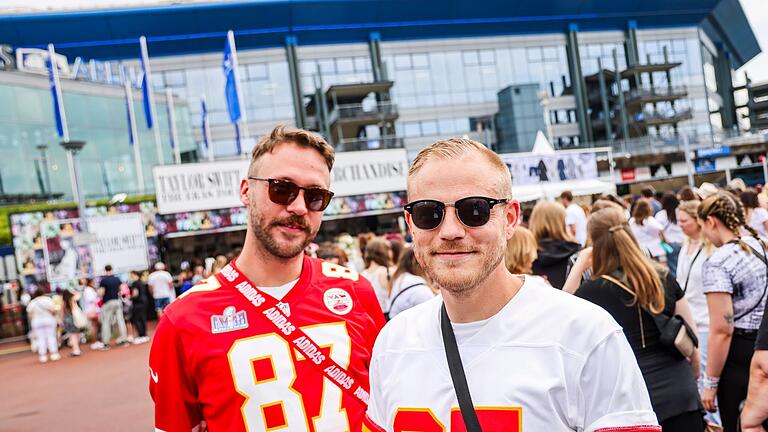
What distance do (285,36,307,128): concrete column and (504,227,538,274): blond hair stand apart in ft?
121

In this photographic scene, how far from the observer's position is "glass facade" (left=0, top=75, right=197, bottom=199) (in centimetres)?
2878

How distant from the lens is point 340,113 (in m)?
40.0

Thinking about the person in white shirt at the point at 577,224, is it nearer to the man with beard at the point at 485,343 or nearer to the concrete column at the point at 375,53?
the man with beard at the point at 485,343

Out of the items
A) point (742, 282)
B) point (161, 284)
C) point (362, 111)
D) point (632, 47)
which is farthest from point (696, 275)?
point (632, 47)

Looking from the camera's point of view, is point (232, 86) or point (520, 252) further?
point (232, 86)

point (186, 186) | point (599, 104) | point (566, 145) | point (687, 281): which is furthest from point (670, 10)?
point (687, 281)

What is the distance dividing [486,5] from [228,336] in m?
45.1

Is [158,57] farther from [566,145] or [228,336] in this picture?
[228,336]

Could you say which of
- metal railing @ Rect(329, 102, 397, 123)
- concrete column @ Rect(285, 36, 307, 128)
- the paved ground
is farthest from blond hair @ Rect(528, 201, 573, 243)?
concrete column @ Rect(285, 36, 307, 128)

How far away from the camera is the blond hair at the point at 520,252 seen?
4.95 meters

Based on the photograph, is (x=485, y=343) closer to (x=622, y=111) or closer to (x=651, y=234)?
(x=651, y=234)

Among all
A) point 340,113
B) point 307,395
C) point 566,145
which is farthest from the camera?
point 566,145

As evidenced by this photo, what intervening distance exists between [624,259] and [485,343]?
2.17 m

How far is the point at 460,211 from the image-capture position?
174cm
